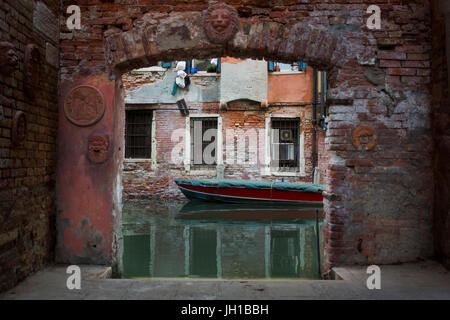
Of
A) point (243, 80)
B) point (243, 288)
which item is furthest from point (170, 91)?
point (243, 288)

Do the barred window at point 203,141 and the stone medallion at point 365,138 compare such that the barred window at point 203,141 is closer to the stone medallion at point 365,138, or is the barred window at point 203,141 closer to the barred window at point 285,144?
the barred window at point 285,144

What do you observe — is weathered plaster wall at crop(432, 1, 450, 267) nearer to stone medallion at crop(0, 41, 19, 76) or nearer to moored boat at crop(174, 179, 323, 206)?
stone medallion at crop(0, 41, 19, 76)

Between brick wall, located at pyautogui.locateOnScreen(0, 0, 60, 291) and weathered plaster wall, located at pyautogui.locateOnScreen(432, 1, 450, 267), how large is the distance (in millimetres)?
4035

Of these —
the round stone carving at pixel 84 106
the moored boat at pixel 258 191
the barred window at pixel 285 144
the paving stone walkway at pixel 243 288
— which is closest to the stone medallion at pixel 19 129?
the round stone carving at pixel 84 106

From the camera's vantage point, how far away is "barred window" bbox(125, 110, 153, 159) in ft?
41.2

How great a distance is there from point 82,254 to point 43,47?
219cm

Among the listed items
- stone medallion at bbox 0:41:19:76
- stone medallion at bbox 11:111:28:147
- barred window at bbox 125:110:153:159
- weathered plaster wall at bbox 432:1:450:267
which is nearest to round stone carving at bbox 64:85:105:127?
stone medallion at bbox 11:111:28:147

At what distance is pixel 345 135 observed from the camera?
12.3 ft

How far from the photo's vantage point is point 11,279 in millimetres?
2959

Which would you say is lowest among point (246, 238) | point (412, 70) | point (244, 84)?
point (246, 238)

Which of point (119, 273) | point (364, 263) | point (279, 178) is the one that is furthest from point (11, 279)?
point (279, 178)

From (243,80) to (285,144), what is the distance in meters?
2.66

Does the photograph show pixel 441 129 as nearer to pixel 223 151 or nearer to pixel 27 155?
pixel 27 155

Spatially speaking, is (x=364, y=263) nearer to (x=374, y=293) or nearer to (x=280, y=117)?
(x=374, y=293)
